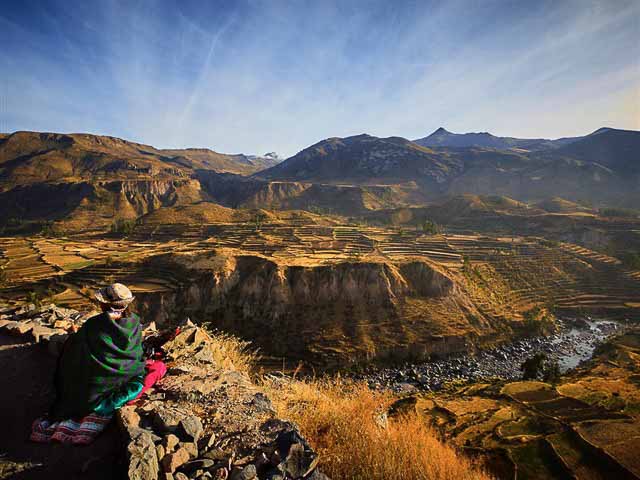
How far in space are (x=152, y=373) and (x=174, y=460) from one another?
2039mm

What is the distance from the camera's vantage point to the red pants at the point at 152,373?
4.73m

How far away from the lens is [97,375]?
399cm

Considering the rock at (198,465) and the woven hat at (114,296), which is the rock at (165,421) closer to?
the rock at (198,465)

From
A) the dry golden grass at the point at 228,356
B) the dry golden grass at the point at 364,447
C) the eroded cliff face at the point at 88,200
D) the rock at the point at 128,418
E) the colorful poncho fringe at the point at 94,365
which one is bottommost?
the dry golden grass at the point at 228,356

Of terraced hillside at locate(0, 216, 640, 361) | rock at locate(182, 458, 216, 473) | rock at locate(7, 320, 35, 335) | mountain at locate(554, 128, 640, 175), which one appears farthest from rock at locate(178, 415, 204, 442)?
mountain at locate(554, 128, 640, 175)

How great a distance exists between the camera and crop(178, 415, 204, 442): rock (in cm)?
366

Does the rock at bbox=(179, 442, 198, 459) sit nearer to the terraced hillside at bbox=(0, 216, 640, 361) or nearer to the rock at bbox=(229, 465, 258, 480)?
the rock at bbox=(229, 465, 258, 480)

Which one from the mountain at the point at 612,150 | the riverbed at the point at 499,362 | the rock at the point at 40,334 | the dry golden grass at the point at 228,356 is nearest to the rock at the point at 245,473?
the dry golden grass at the point at 228,356

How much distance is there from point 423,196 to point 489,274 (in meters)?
110

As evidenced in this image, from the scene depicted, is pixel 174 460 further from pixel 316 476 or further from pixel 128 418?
pixel 316 476

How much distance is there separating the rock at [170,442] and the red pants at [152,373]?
4.19 feet

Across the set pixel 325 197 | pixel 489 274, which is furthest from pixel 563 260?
pixel 325 197

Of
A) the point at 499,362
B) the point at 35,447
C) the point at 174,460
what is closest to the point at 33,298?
the point at 35,447

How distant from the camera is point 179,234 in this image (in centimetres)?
6444
